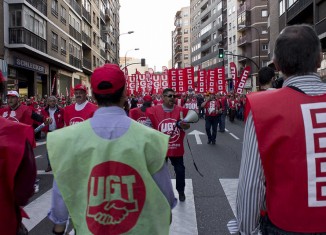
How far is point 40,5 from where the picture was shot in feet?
96.4

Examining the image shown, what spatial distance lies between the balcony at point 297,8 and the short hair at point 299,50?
91.2 ft

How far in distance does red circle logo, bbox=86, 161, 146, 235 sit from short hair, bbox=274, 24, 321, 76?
3.35ft

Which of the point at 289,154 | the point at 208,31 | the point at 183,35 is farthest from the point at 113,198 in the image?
the point at 183,35

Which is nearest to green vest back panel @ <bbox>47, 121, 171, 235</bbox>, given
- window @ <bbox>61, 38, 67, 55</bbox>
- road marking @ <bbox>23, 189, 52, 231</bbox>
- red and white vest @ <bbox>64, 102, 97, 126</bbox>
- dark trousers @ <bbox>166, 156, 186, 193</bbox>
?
road marking @ <bbox>23, 189, 52, 231</bbox>

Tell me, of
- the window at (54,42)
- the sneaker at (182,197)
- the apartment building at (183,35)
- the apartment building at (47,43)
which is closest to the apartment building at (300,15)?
the window at (54,42)

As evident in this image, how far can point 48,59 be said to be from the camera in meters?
31.3

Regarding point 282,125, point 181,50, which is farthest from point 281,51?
point 181,50

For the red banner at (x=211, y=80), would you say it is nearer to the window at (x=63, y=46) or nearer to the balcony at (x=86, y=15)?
the window at (x=63, y=46)

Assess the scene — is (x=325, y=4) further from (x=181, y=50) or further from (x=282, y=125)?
(x=181, y=50)

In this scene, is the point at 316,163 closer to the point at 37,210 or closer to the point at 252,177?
the point at 252,177

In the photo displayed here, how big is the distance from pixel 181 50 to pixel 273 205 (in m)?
146

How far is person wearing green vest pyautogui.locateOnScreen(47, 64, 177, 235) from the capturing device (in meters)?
2.29

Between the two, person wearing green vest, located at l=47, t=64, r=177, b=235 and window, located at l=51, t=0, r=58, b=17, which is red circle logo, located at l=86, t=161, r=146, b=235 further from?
window, located at l=51, t=0, r=58, b=17

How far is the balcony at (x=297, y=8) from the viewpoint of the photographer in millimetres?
28717
